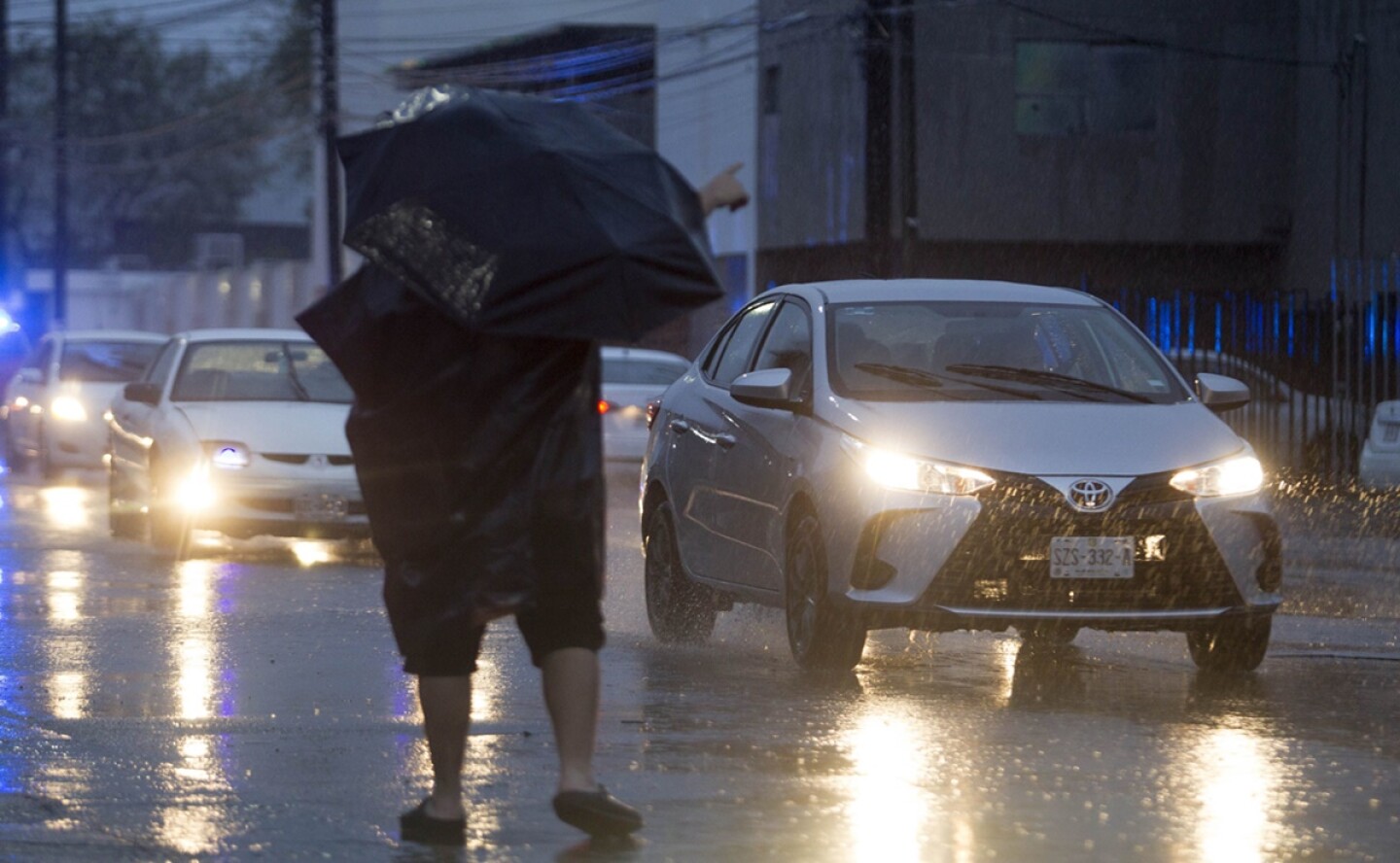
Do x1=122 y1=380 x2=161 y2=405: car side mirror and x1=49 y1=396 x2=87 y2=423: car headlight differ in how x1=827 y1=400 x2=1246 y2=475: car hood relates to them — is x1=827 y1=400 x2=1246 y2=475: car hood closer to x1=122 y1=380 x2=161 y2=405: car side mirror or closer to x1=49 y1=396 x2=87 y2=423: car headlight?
x1=122 y1=380 x2=161 y2=405: car side mirror

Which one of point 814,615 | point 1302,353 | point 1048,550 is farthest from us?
point 1302,353

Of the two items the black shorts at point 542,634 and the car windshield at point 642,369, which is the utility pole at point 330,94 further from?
the black shorts at point 542,634

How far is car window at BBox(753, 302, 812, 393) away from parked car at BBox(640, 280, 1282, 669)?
1 cm

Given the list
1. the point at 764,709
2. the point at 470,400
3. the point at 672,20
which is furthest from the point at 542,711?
the point at 672,20

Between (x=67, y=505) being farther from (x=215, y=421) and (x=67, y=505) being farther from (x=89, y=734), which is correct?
(x=89, y=734)

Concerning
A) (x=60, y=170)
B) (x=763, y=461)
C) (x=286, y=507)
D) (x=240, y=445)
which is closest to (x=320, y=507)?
(x=286, y=507)

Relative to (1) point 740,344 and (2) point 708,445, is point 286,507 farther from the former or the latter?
(2) point 708,445

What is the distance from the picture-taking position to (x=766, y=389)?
9.30m

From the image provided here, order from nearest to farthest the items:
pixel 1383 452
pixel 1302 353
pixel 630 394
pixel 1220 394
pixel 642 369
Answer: pixel 1220 394, pixel 1383 452, pixel 1302 353, pixel 630 394, pixel 642 369

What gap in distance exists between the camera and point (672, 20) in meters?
42.1

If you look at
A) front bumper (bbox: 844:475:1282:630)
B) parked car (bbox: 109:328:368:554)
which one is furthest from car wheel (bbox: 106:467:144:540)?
front bumper (bbox: 844:475:1282:630)

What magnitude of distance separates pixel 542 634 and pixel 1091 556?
3.26 metres

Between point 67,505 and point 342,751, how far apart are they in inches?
508

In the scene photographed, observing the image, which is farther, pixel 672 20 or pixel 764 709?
pixel 672 20
